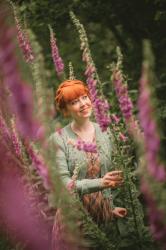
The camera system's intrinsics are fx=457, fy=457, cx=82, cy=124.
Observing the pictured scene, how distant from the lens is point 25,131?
1.83ft

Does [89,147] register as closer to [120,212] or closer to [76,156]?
[76,156]

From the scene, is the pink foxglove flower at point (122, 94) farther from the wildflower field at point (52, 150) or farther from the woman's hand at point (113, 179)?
the woman's hand at point (113, 179)

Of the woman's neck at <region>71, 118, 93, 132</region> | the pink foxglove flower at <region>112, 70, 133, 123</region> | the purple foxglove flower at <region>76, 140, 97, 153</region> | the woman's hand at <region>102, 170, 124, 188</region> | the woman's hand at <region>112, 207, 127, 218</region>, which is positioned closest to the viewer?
the pink foxglove flower at <region>112, 70, 133, 123</region>

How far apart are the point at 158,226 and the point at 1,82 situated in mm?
348

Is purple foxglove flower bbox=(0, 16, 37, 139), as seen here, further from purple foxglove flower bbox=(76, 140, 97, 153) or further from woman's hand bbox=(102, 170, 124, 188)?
purple foxglove flower bbox=(76, 140, 97, 153)

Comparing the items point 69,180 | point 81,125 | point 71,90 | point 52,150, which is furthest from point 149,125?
point 81,125

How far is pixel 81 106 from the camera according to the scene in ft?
7.50

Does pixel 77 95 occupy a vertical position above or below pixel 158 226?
above

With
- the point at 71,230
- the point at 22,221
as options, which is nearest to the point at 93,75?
the point at 71,230

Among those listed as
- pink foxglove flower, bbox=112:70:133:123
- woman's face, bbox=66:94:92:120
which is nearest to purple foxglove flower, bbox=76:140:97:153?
woman's face, bbox=66:94:92:120

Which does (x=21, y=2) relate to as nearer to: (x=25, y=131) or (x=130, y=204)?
(x=130, y=204)

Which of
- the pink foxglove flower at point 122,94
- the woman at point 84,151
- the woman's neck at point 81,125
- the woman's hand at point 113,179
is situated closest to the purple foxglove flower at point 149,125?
the pink foxglove flower at point 122,94

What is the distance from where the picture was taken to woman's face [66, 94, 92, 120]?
2287 millimetres

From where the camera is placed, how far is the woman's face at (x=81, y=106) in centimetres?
229
